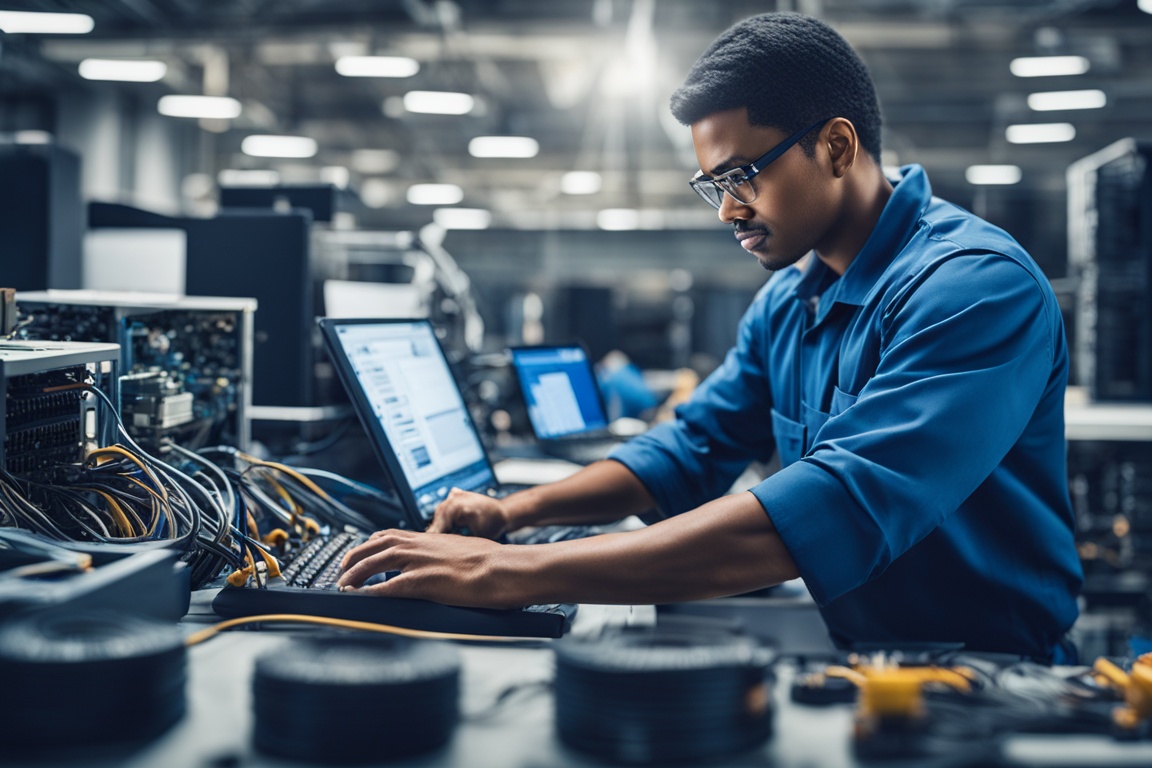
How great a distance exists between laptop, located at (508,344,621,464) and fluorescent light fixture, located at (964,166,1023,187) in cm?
876

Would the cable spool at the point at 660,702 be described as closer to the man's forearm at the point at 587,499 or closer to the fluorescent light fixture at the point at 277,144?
the man's forearm at the point at 587,499

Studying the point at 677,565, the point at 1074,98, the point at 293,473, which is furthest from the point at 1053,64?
the point at 677,565

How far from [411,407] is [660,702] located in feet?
2.60

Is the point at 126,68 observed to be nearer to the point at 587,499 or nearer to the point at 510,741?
the point at 587,499

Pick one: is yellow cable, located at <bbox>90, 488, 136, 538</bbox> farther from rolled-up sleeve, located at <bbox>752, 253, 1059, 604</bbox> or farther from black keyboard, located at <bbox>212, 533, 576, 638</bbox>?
rolled-up sleeve, located at <bbox>752, 253, 1059, 604</bbox>

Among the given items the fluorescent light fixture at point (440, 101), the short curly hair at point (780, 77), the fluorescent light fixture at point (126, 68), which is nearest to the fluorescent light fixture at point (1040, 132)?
the fluorescent light fixture at point (440, 101)

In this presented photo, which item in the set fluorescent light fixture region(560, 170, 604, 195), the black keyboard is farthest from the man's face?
fluorescent light fixture region(560, 170, 604, 195)

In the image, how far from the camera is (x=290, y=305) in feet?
6.46

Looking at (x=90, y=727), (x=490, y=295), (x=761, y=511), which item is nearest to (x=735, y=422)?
(x=761, y=511)

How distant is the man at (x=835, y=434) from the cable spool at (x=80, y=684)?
299 mm

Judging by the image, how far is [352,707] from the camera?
2.07 ft

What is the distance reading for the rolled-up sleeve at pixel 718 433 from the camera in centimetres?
151

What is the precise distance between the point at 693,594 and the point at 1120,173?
91.6 inches

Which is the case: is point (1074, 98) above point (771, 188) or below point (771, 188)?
above
